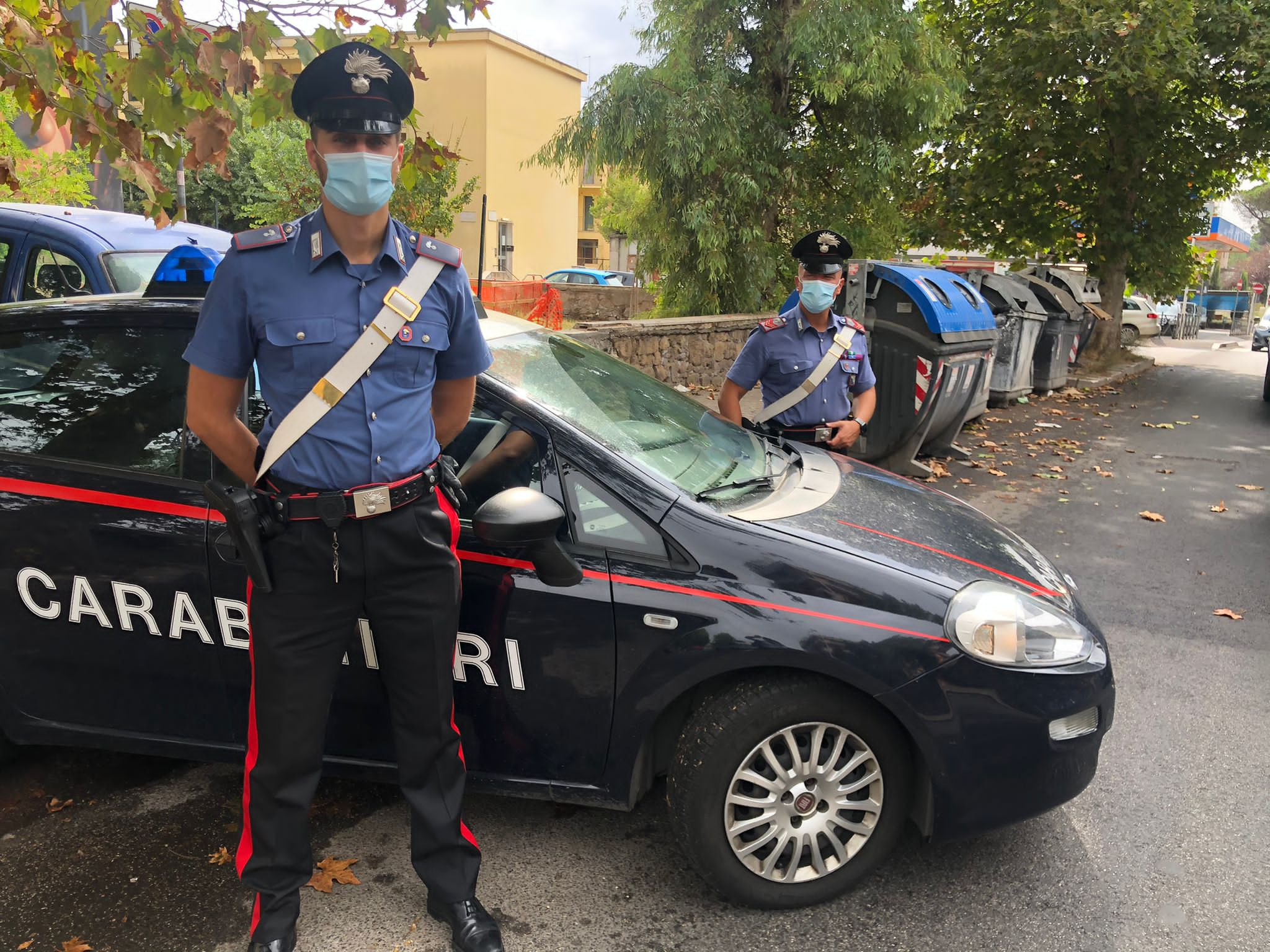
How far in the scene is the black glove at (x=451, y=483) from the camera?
255 cm

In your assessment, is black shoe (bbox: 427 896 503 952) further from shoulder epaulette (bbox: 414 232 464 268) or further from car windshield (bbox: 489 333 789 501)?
shoulder epaulette (bbox: 414 232 464 268)

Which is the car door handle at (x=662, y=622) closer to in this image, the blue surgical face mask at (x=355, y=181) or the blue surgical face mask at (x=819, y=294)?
the blue surgical face mask at (x=355, y=181)

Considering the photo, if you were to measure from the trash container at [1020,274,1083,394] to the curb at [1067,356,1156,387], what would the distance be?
3.66 feet

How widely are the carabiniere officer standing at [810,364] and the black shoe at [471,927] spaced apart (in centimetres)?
259

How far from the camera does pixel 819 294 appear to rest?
4.65 m

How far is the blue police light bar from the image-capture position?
3.08 m

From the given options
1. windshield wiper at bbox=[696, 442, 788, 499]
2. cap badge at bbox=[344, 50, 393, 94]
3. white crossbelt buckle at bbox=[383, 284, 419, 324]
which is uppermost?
cap badge at bbox=[344, 50, 393, 94]

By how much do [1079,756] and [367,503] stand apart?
1.97 meters

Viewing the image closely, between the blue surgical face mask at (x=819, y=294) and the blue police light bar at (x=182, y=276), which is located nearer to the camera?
the blue police light bar at (x=182, y=276)

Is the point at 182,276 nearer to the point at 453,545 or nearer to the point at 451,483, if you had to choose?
the point at 451,483

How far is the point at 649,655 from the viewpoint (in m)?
2.65

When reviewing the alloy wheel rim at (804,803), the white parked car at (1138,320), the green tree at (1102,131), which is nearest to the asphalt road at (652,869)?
the alloy wheel rim at (804,803)

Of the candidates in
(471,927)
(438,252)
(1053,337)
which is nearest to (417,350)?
(438,252)

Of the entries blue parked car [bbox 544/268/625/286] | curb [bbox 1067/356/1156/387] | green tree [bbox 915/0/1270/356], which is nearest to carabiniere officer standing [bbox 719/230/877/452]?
green tree [bbox 915/0/1270/356]
